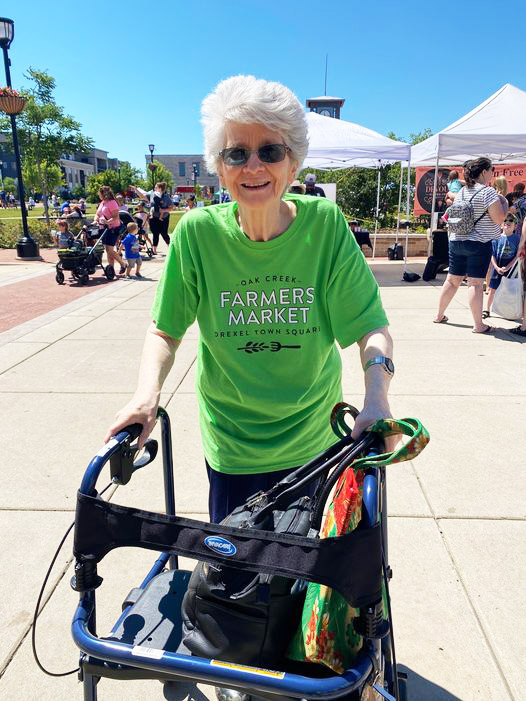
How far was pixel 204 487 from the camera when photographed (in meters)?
3.34

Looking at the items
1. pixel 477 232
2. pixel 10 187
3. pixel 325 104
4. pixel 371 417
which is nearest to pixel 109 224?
pixel 477 232

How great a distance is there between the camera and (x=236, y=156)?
1629 millimetres

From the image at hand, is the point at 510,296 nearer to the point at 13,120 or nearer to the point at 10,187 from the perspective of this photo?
the point at 13,120

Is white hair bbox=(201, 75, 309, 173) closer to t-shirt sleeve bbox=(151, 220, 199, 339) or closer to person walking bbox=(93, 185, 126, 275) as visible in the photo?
t-shirt sleeve bbox=(151, 220, 199, 339)

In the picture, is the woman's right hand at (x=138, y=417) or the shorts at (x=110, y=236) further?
the shorts at (x=110, y=236)

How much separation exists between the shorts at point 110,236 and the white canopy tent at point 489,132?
6.32 meters

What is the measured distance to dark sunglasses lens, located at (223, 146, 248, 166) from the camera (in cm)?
162

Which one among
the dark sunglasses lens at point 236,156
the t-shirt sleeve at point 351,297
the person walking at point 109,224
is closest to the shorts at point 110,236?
the person walking at point 109,224

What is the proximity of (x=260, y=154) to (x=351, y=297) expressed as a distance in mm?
483

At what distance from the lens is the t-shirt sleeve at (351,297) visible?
65.3 inches

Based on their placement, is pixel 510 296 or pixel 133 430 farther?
pixel 510 296

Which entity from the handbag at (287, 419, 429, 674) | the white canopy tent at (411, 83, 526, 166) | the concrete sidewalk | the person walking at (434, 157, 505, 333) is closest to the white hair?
the handbag at (287, 419, 429, 674)

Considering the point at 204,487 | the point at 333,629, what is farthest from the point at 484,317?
the point at 333,629

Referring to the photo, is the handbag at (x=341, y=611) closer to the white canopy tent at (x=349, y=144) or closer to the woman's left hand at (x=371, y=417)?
the woman's left hand at (x=371, y=417)
